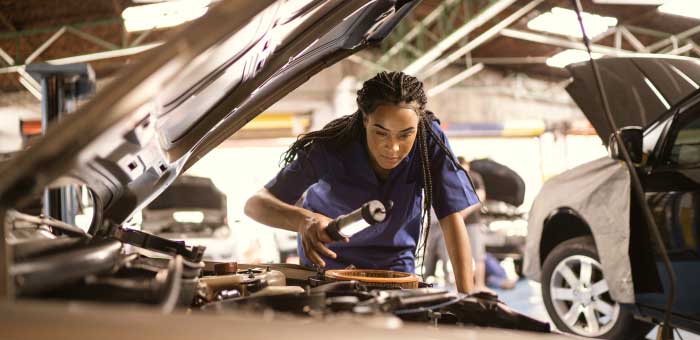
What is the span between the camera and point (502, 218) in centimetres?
721

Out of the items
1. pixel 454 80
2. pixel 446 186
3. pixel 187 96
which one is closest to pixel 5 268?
pixel 187 96

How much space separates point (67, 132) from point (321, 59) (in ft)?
3.38

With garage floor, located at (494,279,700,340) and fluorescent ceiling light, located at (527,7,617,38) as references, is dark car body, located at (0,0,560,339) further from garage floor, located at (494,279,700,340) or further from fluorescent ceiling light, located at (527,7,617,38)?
fluorescent ceiling light, located at (527,7,617,38)

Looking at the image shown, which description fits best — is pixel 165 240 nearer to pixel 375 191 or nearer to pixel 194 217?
pixel 375 191

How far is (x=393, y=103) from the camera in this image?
167 cm

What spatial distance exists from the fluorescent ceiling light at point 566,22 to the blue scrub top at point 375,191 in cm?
568

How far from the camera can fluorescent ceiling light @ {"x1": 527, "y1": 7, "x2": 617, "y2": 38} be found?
7.12m

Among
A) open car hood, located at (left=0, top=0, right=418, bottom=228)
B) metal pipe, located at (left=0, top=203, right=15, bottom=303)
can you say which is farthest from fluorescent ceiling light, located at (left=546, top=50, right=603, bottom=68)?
metal pipe, located at (left=0, top=203, right=15, bottom=303)

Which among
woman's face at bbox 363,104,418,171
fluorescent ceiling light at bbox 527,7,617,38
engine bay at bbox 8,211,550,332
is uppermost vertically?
fluorescent ceiling light at bbox 527,7,617,38

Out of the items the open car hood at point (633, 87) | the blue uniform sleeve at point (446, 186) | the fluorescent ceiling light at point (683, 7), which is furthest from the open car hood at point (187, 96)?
the fluorescent ceiling light at point (683, 7)

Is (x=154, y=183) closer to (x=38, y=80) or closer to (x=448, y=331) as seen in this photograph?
(x=448, y=331)

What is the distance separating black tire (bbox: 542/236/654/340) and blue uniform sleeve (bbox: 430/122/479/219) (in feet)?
4.95

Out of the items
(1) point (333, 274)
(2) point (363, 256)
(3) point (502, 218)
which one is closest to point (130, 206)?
(1) point (333, 274)

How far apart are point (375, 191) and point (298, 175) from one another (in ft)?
0.87
